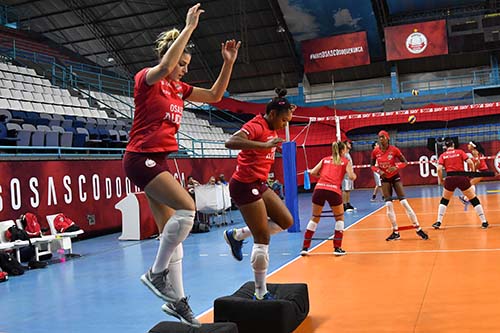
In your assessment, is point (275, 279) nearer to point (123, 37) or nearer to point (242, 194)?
point (242, 194)

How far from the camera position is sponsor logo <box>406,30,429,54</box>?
87.9 feet

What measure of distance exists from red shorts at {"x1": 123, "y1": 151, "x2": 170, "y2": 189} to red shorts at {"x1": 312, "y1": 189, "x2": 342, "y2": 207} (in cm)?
518

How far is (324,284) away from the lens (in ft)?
19.9

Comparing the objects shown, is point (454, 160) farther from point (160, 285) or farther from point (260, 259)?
point (160, 285)

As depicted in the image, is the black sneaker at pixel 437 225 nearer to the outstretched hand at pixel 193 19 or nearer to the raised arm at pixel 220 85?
the raised arm at pixel 220 85

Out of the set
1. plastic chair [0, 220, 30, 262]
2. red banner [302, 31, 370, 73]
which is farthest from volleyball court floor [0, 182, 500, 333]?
red banner [302, 31, 370, 73]

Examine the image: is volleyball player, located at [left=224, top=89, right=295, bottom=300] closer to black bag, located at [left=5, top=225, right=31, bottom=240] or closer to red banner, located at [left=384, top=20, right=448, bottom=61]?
black bag, located at [left=5, top=225, right=31, bottom=240]

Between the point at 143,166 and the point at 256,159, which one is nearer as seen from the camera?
the point at 143,166

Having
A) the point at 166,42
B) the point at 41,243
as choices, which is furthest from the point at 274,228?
the point at 41,243

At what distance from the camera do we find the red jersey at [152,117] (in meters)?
3.30

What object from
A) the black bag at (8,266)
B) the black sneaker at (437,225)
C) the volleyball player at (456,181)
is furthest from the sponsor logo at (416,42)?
the black bag at (8,266)

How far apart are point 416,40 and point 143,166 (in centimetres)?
2621

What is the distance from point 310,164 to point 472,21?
35.4 feet

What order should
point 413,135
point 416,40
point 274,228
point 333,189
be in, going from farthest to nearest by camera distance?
point 416,40
point 413,135
point 333,189
point 274,228
